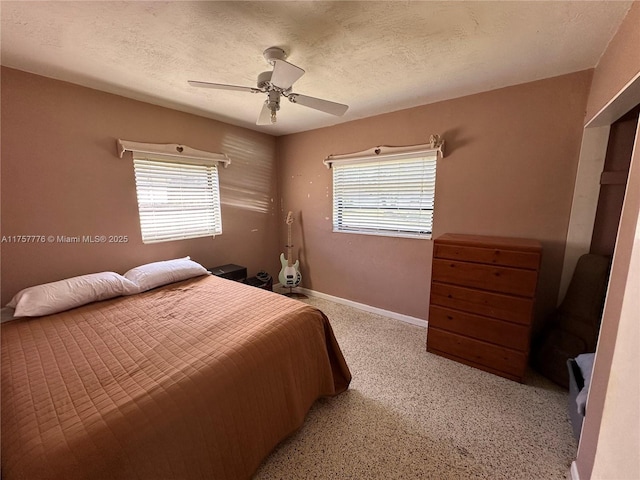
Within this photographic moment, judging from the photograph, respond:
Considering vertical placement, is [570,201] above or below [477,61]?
below

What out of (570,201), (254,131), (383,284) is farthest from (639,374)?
(254,131)

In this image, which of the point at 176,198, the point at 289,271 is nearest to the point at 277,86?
the point at 176,198

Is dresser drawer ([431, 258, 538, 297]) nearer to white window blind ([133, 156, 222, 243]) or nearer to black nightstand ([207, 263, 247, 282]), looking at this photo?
black nightstand ([207, 263, 247, 282])

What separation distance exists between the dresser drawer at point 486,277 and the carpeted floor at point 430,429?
2.32 ft

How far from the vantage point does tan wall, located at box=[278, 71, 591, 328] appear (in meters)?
1.90

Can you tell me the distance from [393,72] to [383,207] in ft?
4.45

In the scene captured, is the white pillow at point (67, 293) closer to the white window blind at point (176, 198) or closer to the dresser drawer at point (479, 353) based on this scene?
the white window blind at point (176, 198)

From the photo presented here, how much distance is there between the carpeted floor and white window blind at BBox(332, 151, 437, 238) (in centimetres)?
138

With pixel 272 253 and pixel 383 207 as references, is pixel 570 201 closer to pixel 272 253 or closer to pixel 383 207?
pixel 383 207

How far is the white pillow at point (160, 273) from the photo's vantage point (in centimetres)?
211

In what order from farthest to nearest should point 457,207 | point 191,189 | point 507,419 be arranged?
point 191,189 → point 457,207 → point 507,419

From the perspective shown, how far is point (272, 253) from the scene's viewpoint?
372cm

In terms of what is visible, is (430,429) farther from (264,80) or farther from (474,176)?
(264,80)

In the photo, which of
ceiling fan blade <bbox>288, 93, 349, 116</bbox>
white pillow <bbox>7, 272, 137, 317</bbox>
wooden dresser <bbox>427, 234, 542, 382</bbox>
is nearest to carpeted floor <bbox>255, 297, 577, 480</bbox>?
wooden dresser <bbox>427, 234, 542, 382</bbox>
